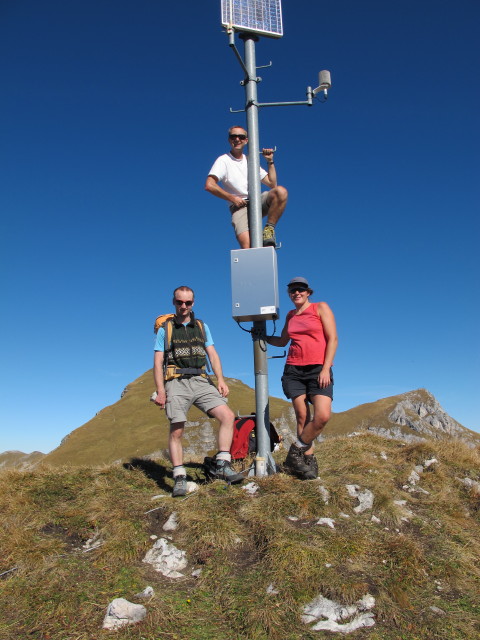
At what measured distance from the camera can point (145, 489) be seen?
Answer: 7.16m

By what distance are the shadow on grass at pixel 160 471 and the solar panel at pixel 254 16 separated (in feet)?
26.6

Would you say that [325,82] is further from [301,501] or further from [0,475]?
[0,475]

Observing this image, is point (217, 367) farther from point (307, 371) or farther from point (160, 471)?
point (160, 471)

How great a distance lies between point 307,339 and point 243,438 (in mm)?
2518

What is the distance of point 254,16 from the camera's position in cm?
873

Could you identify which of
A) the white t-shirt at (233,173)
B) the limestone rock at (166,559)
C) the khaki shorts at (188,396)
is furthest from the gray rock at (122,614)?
the white t-shirt at (233,173)

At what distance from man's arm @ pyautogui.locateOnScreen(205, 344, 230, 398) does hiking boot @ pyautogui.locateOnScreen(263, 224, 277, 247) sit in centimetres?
209

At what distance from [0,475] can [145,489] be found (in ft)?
7.67

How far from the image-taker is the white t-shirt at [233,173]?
8398 mm

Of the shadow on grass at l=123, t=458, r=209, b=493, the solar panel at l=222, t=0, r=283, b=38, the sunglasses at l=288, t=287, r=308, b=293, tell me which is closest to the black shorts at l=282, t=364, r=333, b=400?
the sunglasses at l=288, t=287, r=308, b=293

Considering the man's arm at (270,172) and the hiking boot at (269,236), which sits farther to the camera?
the man's arm at (270,172)

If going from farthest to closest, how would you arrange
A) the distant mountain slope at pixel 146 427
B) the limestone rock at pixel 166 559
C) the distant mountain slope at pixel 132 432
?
the distant mountain slope at pixel 146 427 → the distant mountain slope at pixel 132 432 → the limestone rock at pixel 166 559

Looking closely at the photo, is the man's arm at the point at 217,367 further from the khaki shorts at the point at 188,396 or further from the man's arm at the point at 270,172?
the man's arm at the point at 270,172

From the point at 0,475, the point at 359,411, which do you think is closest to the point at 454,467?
the point at 0,475
